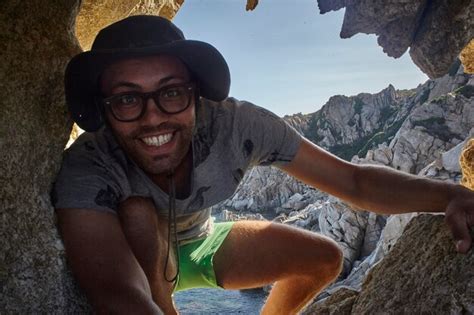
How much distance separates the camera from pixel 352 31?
8789 millimetres

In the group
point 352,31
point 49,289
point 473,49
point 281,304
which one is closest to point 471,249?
point 281,304

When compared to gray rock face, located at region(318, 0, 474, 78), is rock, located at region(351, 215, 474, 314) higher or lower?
lower

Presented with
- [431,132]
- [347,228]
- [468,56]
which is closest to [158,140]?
[468,56]

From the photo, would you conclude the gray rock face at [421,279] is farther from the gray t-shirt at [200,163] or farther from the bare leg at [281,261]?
the gray t-shirt at [200,163]

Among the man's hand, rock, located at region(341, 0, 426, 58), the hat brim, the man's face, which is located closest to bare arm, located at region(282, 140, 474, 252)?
the man's hand

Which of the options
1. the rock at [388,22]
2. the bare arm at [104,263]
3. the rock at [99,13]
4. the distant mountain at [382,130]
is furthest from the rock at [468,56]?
the distant mountain at [382,130]

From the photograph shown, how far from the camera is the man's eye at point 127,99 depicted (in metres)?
4.38

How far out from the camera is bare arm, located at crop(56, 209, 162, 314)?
131 inches

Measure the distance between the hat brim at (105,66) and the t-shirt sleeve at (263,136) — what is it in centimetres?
52

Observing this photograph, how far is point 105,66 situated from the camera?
14.5 feet

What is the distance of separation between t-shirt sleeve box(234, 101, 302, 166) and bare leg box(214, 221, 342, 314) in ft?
4.75

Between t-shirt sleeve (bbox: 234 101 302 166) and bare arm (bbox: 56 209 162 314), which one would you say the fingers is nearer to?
t-shirt sleeve (bbox: 234 101 302 166)

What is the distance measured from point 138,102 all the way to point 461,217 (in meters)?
3.73

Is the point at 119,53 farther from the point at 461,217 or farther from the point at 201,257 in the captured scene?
the point at 461,217
